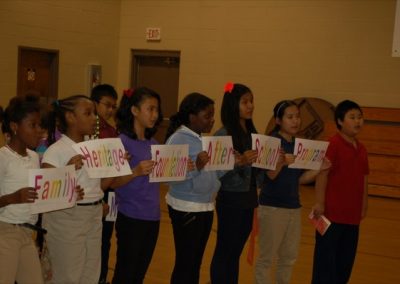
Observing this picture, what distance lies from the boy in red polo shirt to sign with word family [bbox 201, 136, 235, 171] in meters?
0.80

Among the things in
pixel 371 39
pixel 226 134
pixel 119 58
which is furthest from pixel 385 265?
pixel 119 58

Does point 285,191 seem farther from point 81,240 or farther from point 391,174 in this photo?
point 391,174

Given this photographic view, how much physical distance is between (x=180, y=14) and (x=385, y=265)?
703 cm

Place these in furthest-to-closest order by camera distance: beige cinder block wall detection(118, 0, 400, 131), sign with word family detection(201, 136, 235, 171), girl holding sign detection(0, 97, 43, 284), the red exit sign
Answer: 1. the red exit sign
2. beige cinder block wall detection(118, 0, 400, 131)
3. sign with word family detection(201, 136, 235, 171)
4. girl holding sign detection(0, 97, 43, 284)

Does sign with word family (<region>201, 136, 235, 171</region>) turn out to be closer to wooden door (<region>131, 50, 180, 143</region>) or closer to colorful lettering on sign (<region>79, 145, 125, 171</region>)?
colorful lettering on sign (<region>79, 145, 125, 171</region>)

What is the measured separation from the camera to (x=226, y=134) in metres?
3.94

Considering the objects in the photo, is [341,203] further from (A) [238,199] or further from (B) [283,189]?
(A) [238,199]

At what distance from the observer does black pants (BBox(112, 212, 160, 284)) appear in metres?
3.40

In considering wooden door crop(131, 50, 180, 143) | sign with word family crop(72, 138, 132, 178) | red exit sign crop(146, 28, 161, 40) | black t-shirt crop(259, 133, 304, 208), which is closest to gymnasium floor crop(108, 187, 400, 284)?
black t-shirt crop(259, 133, 304, 208)

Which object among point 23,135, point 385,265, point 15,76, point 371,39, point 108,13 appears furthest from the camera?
point 108,13

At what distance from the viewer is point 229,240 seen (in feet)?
12.8

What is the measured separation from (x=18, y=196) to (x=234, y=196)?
154 cm

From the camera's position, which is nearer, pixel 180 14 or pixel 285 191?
pixel 285 191

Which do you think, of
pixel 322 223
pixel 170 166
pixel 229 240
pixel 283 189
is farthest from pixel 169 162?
pixel 322 223
